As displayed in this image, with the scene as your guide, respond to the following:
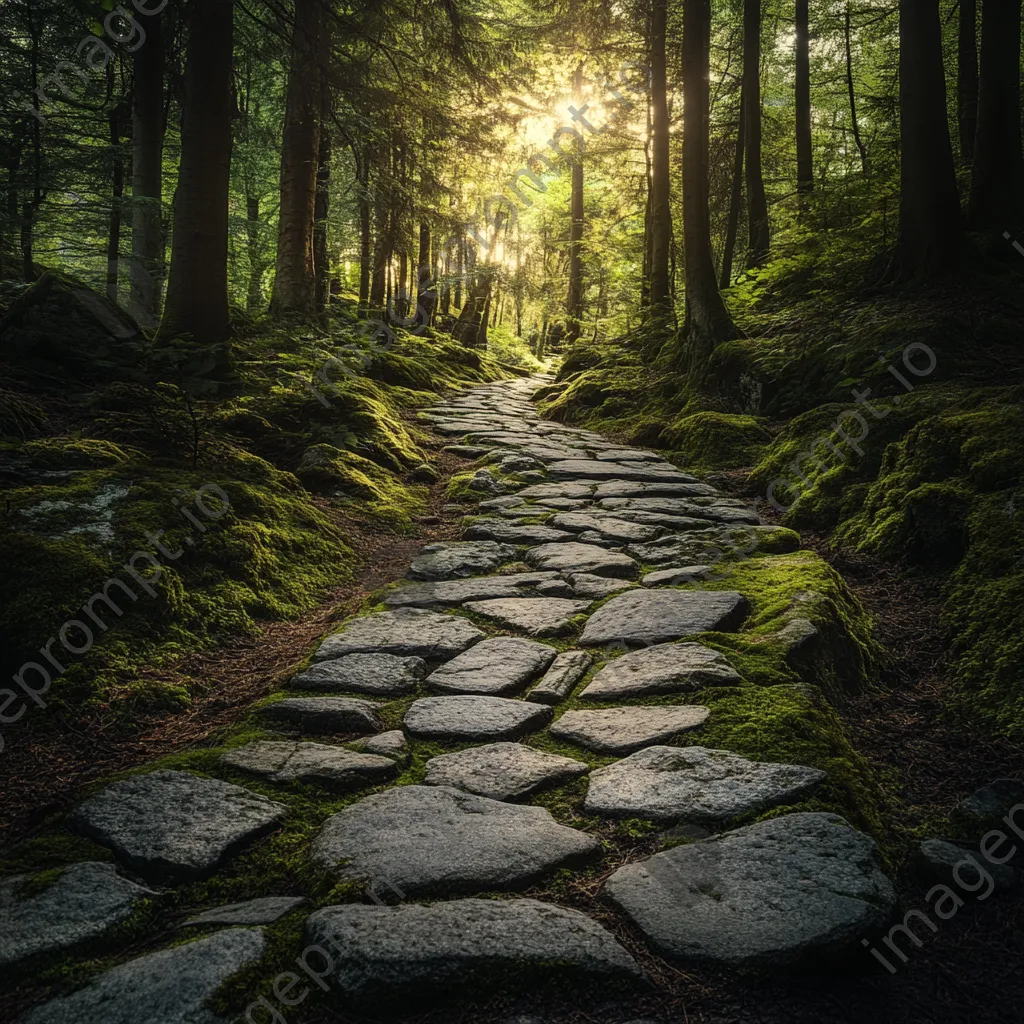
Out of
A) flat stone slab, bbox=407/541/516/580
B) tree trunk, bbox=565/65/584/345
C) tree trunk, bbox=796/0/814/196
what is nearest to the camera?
flat stone slab, bbox=407/541/516/580

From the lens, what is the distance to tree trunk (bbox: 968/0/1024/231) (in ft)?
26.2

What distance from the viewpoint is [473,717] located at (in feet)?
9.29

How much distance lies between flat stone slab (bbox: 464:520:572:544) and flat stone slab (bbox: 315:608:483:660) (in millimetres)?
1628

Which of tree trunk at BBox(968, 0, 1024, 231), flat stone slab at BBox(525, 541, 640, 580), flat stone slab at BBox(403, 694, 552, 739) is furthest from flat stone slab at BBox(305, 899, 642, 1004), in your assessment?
tree trunk at BBox(968, 0, 1024, 231)

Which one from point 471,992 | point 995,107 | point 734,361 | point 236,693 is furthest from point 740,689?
point 995,107

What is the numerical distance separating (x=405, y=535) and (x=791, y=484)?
3.49 metres

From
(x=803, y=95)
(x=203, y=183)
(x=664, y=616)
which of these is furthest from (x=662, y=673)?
(x=803, y=95)

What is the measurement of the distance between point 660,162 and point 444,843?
1615 cm

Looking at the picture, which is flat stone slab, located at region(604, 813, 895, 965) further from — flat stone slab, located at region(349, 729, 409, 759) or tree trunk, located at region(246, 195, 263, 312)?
tree trunk, located at region(246, 195, 263, 312)

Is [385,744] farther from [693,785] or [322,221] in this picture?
[322,221]

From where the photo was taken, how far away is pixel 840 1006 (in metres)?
1.51

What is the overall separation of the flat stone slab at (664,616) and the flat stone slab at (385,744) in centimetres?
122

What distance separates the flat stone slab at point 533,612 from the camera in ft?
12.4

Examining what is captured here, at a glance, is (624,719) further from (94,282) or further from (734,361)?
(94,282)
